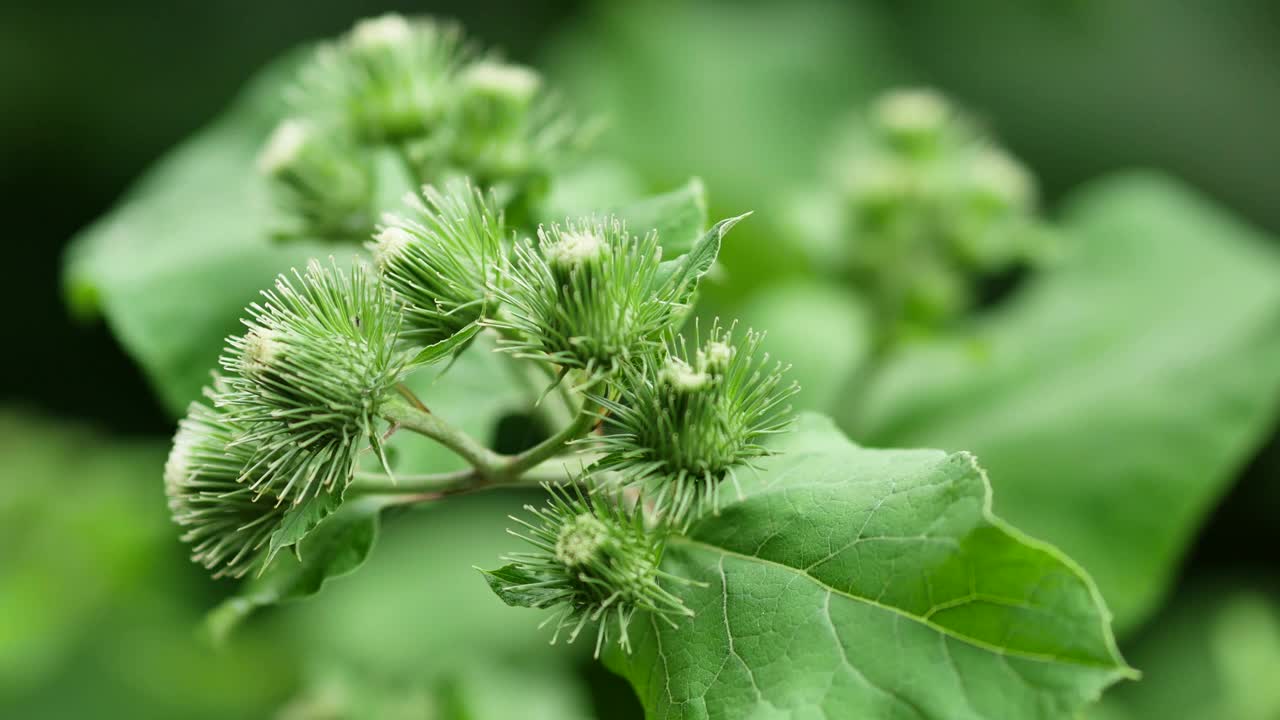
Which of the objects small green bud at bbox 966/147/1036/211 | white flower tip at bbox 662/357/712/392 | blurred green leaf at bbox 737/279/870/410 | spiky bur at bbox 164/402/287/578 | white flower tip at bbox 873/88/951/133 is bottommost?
blurred green leaf at bbox 737/279/870/410

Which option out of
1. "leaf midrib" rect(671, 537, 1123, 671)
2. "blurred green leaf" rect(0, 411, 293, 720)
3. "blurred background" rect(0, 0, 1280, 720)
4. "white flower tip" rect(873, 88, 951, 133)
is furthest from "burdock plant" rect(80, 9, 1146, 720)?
"blurred green leaf" rect(0, 411, 293, 720)

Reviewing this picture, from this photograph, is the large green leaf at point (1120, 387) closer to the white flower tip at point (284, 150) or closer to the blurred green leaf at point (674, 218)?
the blurred green leaf at point (674, 218)

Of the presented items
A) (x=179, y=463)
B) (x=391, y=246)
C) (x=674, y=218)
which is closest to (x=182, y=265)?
(x=179, y=463)

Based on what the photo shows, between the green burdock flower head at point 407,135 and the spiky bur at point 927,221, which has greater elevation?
the green burdock flower head at point 407,135

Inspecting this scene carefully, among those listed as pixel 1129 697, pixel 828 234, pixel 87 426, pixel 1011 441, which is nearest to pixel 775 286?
pixel 828 234

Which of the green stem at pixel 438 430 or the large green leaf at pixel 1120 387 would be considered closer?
the green stem at pixel 438 430

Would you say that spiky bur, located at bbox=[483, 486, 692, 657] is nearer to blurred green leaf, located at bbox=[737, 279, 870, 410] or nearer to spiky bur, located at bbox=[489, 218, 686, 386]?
spiky bur, located at bbox=[489, 218, 686, 386]

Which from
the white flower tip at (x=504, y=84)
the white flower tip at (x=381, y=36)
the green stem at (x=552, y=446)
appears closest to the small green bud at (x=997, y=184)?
the white flower tip at (x=504, y=84)

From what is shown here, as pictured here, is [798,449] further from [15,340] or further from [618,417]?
[15,340]
